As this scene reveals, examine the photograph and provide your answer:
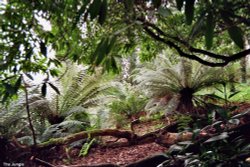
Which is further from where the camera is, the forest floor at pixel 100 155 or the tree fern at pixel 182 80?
the tree fern at pixel 182 80

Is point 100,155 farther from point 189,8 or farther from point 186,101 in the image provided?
point 189,8

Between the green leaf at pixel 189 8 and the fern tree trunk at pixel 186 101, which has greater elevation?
the green leaf at pixel 189 8

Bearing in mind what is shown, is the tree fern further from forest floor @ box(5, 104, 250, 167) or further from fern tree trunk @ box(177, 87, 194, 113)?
forest floor @ box(5, 104, 250, 167)

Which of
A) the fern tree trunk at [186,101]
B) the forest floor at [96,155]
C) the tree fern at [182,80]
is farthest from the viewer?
the tree fern at [182,80]

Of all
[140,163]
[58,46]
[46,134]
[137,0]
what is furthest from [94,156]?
[137,0]

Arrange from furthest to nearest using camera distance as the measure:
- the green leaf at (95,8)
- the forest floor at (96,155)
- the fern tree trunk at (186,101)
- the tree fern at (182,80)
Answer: the tree fern at (182,80), the fern tree trunk at (186,101), the forest floor at (96,155), the green leaf at (95,8)

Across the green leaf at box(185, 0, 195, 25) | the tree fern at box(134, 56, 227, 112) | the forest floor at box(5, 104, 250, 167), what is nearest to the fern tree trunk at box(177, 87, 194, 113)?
the tree fern at box(134, 56, 227, 112)

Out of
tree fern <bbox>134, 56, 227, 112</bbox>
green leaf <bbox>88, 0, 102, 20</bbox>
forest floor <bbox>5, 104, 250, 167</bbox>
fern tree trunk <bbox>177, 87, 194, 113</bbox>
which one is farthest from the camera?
tree fern <bbox>134, 56, 227, 112</bbox>

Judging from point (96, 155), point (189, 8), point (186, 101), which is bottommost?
point (96, 155)

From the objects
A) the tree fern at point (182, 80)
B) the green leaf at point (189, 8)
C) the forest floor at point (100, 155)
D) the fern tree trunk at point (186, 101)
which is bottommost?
the forest floor at point (100, 155)

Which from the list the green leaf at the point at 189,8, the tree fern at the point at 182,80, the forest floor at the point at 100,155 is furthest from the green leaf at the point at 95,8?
the tree fern at the point at 182,80

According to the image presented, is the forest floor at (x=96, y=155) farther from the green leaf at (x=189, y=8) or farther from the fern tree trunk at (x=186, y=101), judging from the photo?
the green leaf at (x=189, y=8)

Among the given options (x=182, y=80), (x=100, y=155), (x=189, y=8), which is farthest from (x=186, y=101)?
(x=189, y=8)

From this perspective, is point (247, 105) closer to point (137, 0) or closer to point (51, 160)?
point (51, 160)
